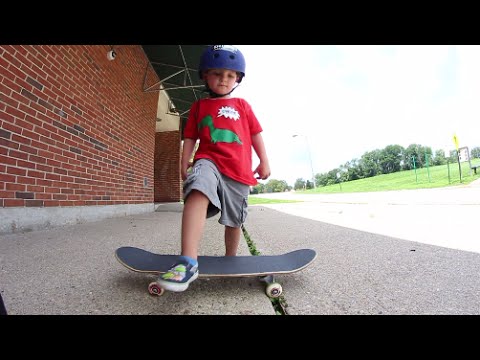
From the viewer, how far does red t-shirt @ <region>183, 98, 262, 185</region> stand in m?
1.45

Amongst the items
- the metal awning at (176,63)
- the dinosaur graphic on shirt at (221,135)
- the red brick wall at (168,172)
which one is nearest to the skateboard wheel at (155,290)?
the dinosaur graphic on shirt at (221,135)

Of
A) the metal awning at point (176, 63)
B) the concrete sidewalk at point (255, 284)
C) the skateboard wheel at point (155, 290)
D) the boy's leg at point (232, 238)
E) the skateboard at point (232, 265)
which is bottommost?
the concrete sidewalk at point (255, 284)

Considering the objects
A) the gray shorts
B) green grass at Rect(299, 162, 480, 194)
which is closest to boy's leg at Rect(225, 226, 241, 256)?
the gray shorts

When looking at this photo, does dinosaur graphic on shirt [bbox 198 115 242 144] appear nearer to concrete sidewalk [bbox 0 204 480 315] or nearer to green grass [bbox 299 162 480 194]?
concrete sidewalk [bbox 0 204 480 315]

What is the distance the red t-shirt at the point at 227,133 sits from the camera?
1445 millimetres

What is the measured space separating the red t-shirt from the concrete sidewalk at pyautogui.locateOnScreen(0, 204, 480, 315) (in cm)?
65

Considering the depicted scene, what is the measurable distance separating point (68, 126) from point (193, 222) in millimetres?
3094

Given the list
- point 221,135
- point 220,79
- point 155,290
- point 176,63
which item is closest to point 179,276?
point 155,290

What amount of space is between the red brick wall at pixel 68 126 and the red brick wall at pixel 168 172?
196 inches

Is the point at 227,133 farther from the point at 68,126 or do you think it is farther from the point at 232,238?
the point at 68,126

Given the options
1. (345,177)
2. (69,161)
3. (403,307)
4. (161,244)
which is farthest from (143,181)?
(345,177)

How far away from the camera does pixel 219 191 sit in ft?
4.66

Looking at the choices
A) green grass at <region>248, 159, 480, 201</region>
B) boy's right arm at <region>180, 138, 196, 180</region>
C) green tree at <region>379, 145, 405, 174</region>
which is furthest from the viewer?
green tree at <region>379, 145, 405, 174</region>

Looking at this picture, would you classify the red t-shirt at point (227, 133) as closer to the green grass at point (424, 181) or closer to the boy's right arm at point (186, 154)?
the boy's right arm at point (186, 154)
